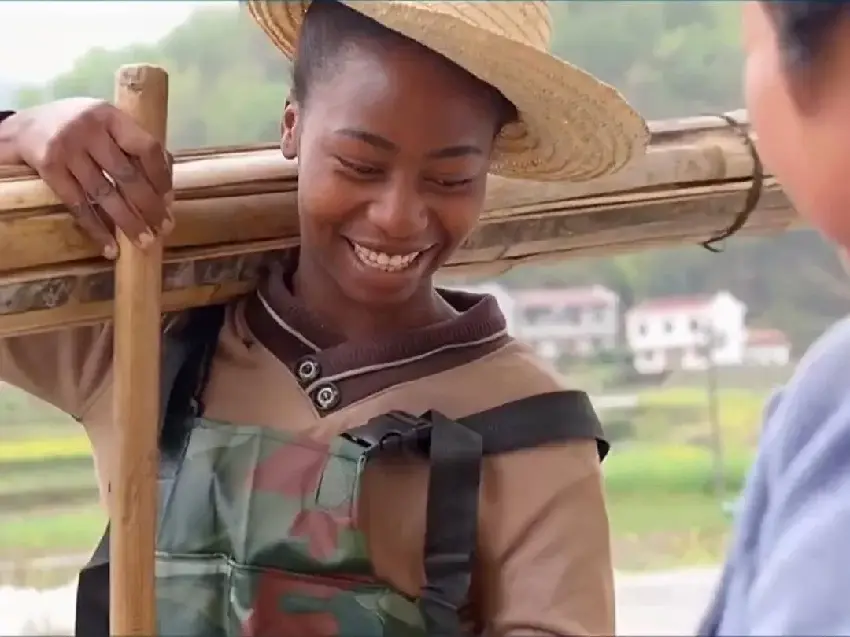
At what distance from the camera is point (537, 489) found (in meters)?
0.76

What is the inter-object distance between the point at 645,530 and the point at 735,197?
446 millimetres

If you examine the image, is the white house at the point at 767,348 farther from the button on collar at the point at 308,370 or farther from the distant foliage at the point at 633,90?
the button on collar at the point at 308,370

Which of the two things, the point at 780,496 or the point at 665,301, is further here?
the point at 665,301

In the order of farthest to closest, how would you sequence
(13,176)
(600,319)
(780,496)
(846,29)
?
(600,319), (13,176), (780,496), (846,29)

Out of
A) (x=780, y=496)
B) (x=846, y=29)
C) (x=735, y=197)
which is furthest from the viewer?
(x=735, y=197)

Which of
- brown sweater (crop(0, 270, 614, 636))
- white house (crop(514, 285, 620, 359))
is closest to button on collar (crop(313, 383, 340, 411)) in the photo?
brown sweater (crop(0, 270, 614, 636))

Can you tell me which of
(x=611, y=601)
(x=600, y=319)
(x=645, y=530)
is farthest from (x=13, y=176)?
(x=645, y=530)

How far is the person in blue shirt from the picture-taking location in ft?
1.67

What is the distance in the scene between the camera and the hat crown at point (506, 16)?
0.69 m

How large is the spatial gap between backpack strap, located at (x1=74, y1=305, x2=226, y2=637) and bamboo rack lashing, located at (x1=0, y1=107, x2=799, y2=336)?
1.0 inches

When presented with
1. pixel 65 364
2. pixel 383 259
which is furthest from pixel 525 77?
pixel 65 364

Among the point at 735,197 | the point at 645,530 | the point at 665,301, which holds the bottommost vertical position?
the point at 645,530

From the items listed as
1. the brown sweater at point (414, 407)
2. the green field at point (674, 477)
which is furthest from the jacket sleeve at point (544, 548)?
the green field at point (674, 477)

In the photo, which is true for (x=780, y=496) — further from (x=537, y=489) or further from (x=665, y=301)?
(x=665, y=301)
